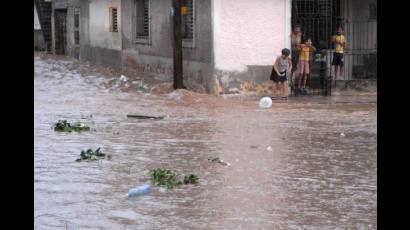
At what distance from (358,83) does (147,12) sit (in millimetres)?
7219

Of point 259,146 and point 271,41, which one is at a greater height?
point 271,41

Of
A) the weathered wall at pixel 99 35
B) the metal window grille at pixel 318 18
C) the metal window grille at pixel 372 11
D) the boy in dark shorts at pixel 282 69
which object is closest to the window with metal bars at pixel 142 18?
the weathered wall at pixel 99 35

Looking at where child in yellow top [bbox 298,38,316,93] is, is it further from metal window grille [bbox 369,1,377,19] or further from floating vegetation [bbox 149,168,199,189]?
floating vegetation [bbox 149,168,199,189]

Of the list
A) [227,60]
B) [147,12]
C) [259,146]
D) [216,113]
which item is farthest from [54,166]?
[147,12]

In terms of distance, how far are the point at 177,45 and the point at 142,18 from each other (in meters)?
5.89

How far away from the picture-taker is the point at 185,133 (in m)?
13.0

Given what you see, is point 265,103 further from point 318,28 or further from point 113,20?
point 113,20

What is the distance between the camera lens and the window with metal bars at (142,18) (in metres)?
23.9

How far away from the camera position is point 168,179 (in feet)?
29.6

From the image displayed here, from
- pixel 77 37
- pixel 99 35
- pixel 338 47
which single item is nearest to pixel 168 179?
pixel 338 47

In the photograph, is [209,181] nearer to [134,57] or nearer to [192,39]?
[192,39]

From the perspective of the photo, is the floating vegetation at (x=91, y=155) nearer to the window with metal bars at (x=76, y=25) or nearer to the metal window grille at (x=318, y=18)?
the metal window grille at (x=318, y=18)

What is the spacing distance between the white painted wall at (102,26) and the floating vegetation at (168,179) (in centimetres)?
1747

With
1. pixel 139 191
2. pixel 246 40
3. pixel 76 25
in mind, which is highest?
pixel 76 25
